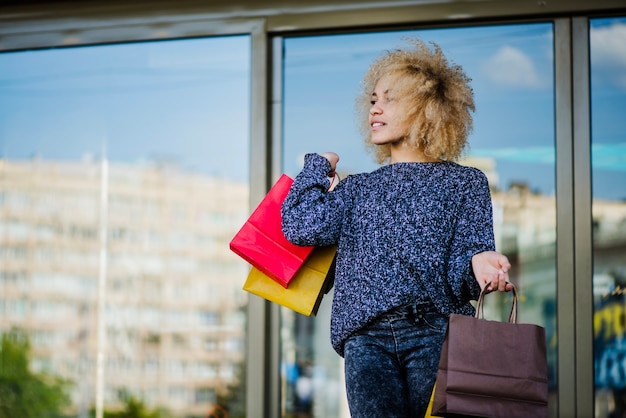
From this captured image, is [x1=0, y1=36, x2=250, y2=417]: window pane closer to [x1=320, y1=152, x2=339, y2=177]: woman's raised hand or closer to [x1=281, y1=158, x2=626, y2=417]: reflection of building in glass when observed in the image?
[x1=281, y1=158, x2=626, y2=417]: reflection of building in glass

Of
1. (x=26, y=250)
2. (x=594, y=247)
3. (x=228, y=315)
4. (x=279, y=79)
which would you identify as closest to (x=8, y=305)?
(x=26, y=250)

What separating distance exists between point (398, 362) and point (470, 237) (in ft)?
1.42

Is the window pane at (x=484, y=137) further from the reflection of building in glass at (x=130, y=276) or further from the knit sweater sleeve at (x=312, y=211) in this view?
the knit sweater sleeve at (x=312, y=211)

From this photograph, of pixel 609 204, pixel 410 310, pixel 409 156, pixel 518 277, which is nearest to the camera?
pixel 410 310

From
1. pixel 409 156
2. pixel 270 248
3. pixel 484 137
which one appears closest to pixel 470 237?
pixel 409 156

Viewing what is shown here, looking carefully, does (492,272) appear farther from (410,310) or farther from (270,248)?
(270,248)

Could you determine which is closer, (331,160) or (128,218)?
(331,160)

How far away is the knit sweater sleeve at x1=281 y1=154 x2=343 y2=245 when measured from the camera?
280 centimetres

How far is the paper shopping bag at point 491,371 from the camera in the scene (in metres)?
2.52

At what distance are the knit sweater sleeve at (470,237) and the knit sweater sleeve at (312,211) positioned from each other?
14.7 inches

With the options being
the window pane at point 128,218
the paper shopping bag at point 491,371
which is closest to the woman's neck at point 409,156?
the paper shopping bag at point 491,371

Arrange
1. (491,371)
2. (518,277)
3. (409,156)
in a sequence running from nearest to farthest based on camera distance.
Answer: (491,371), (409,156), (518,277)

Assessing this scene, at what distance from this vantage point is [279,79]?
5.37 m

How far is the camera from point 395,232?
277 centimetres
